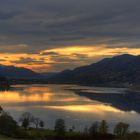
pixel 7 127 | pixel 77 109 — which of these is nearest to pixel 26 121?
pixel 7 127

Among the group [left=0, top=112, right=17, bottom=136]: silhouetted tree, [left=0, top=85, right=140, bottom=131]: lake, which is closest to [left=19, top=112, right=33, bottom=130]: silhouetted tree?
[left=0, top=85, right=140, bottom=131]: lake

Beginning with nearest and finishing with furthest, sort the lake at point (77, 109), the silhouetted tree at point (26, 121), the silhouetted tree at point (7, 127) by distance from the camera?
1. the silhouetted tree at point (7, 127)
2. the silhouetted tree at point (26, 121)
3. the lake at point (77, 109)

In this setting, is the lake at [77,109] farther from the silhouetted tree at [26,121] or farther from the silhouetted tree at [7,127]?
the silhouetted tree at [7,127]

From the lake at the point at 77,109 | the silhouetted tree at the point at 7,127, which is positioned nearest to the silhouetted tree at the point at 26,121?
the lake at the point at 77,109

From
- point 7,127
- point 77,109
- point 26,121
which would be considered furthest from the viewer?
point 77,109

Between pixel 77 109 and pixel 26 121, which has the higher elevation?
pixel 26 121

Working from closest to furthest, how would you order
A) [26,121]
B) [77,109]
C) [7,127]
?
[7,127], [26,121], [77,109]

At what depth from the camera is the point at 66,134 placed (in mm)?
40844

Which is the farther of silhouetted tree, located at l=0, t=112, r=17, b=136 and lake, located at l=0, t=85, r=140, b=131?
lake, located at l=0, t=85, r=140, b=131

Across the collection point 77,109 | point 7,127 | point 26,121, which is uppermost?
point 7,127

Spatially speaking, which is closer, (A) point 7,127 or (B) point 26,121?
(A) point 7,127

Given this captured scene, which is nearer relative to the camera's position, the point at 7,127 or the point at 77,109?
the point at 7,127

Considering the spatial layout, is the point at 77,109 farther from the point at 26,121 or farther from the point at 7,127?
the point at 7,127

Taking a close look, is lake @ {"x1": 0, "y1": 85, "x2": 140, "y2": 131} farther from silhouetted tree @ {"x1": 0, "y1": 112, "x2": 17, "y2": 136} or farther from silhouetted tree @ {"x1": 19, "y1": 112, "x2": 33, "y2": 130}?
silhouetted tree @ {"x1": 0, "y1": 112, "x2": 17, "y2": 136}
